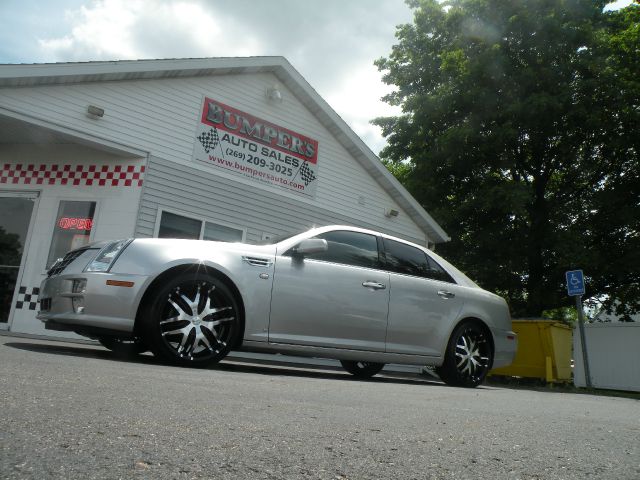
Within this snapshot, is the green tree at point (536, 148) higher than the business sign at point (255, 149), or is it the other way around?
the green tree at point (536, 148)

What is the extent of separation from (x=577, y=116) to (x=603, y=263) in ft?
14.8

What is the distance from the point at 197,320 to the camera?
15.6 ft

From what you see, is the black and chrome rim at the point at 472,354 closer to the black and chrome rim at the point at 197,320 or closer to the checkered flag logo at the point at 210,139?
the black and chrome rim at the point at 197,320

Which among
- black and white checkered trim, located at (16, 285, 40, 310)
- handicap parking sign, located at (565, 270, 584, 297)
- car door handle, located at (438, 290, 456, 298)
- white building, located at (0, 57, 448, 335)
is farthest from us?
handicap parking sign, located at (565, 270, 584, 297)

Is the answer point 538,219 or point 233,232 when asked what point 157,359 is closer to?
point 233,232

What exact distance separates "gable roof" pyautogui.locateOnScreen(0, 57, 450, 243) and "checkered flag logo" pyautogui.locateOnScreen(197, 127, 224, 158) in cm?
112

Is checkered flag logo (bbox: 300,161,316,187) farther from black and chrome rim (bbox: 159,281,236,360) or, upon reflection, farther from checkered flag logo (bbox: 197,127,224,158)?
black and chrome rim (bbox: 159,281,236,360)

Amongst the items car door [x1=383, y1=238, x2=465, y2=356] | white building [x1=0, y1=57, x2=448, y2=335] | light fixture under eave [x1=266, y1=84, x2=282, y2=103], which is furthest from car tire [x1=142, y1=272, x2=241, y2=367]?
light fixture under eave [x1=266, y1=84, x2=282, y2=103]

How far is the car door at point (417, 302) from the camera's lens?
5926mm

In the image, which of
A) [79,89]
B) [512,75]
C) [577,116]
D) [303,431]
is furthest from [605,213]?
[303,431]

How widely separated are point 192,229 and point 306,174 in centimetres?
303

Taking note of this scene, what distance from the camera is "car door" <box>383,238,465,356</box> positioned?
5926 mm

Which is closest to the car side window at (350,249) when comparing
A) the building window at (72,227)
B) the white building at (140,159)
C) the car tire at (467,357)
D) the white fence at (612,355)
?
the car tire at (467,357)

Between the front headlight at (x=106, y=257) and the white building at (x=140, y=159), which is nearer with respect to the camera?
the front headlight at (x=106, y=257)
